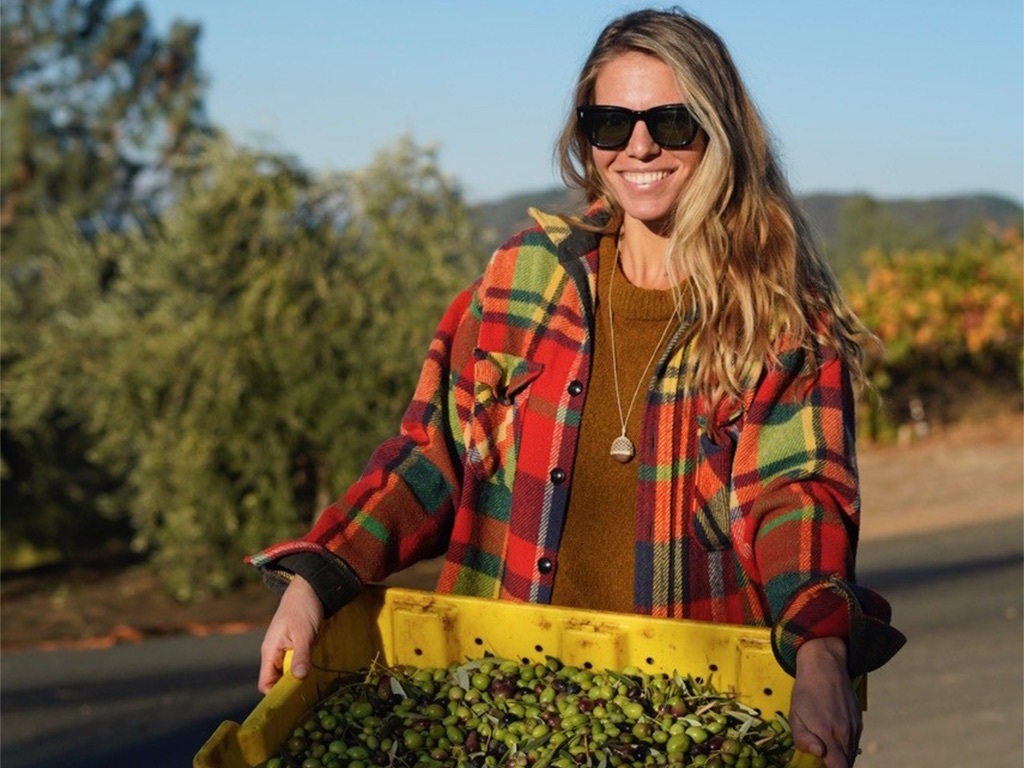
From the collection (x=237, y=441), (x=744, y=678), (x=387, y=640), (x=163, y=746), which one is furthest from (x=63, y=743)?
(x=744, y=678)

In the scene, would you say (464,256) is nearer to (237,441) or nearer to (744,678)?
(237,441)

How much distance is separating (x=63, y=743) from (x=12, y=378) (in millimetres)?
4253

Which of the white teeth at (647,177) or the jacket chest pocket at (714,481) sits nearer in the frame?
the jacket chest pocket at (714,481)

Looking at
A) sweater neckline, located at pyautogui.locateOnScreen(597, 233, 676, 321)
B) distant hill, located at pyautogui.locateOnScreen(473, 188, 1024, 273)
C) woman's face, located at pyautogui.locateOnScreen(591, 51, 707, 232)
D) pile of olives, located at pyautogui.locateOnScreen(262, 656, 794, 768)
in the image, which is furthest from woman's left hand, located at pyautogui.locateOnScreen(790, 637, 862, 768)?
distant hill, located at pyautogui.locateOnScreen(473, 188, 1024, 273)

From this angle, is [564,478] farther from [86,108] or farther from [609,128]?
[86,108]

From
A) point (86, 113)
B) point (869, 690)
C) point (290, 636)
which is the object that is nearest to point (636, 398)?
point (290, 636)

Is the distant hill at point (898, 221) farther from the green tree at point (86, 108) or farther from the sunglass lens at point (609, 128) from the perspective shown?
the sunglass lens at point (609, 128)

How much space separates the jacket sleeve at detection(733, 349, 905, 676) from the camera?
245cm

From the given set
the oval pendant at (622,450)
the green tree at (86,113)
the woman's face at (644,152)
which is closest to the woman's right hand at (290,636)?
the oval pendant at (622,450)

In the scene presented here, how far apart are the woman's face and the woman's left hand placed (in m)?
0.97

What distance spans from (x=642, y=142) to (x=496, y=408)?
23.2 inches

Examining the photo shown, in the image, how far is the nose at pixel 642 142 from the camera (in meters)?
2.94

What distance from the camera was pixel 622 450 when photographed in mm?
2914

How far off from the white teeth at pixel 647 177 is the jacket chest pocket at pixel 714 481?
481 mm
